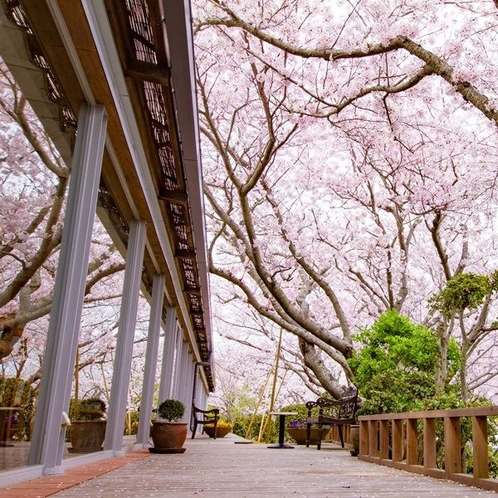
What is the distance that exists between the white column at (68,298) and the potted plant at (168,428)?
2886 millimetres

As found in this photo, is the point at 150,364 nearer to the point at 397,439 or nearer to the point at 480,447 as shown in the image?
the point at 397,439

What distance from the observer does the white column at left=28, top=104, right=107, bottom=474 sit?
2.82 metres

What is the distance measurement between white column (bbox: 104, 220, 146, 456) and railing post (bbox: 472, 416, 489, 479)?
261 cm

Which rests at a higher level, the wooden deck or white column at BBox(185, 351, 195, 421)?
white column at BBox(185, 351, 195, 421)

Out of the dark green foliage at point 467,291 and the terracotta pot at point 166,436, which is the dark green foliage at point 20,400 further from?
the dark green foliage at point 467,291

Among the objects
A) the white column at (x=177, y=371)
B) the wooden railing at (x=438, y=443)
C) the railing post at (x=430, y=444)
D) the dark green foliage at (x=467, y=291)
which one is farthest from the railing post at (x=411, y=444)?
the white column at (x=177, y=371)

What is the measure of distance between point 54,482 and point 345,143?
27.2 ft

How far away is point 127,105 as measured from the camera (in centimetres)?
377

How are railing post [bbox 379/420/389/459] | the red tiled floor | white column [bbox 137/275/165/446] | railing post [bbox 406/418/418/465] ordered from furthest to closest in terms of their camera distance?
1. white column [bbox 137/275/165/446]
2. railing post [bbox 379/420/389/459]
3. railing post [bbox 406/418/418/465]
4. the red tiled floor

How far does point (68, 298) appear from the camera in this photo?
9.85 ft

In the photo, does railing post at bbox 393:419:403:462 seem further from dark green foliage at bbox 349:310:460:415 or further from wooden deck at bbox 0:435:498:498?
dark green foliage at bbox 349:310:460:415

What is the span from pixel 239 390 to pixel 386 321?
13.2 meters

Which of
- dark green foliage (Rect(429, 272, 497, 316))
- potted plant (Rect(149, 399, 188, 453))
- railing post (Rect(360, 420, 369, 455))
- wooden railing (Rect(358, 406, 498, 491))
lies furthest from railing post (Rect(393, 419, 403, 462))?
potted plant (Rect(149, 399, 188, 453))

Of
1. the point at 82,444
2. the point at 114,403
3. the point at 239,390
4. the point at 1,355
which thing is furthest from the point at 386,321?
the point at 239,390
